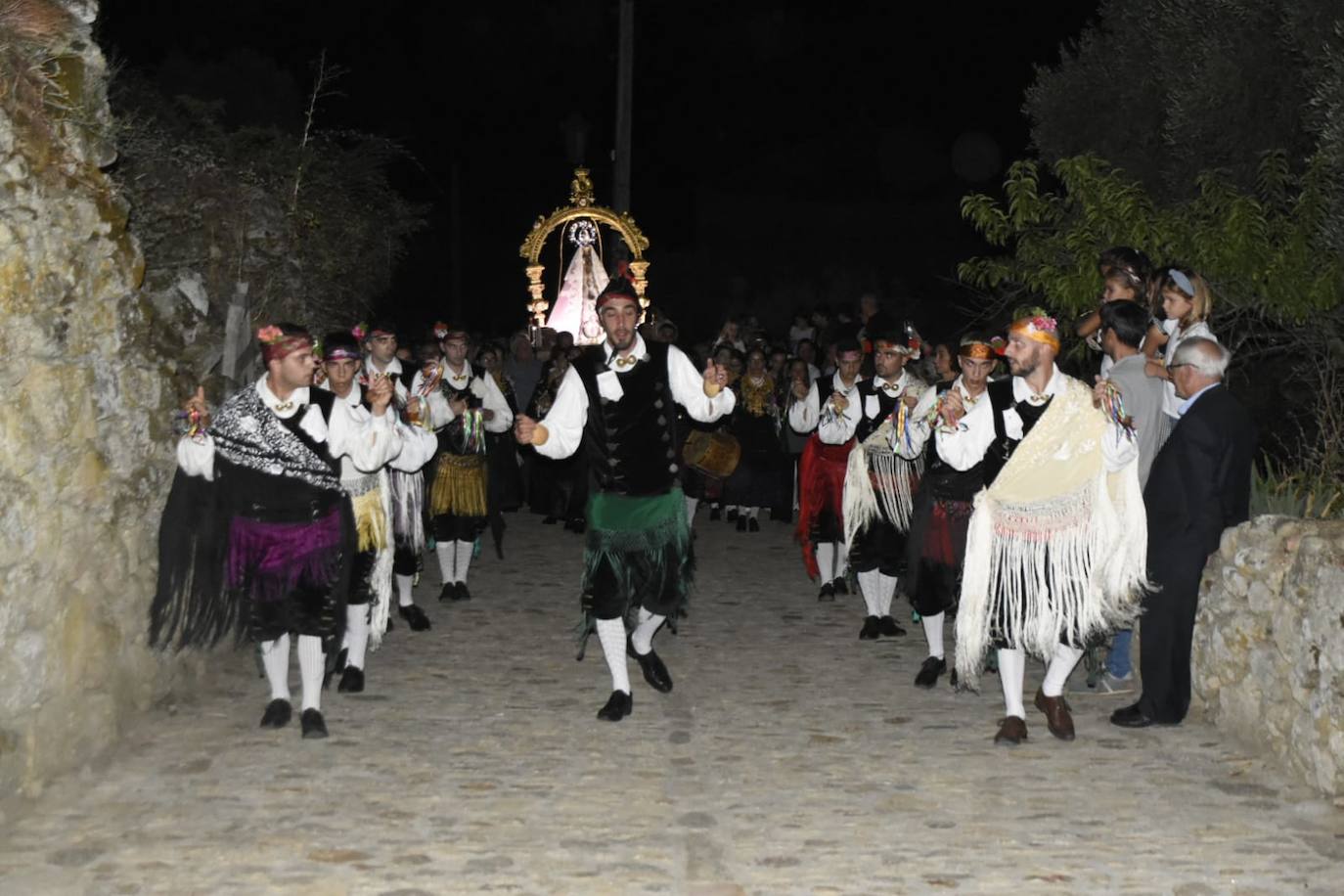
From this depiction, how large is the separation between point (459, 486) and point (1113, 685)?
4478 mm

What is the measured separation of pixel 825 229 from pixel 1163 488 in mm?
28011

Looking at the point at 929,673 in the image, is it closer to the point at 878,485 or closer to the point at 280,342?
the point at 878,485

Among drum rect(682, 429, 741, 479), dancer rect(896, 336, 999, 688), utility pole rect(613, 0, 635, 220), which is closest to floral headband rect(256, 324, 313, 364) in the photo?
dancer rect(896, 336, 999, 688)

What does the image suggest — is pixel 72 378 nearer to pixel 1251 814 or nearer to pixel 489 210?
pixel 1251 814

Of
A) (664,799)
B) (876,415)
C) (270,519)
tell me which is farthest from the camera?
(876,415)

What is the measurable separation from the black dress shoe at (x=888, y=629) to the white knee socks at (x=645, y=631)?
72.1 inches

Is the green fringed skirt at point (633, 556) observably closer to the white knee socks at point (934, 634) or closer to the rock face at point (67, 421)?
the white knee socks at point (934, 634)

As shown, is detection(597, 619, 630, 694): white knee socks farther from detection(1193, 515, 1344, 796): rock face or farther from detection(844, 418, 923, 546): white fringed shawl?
detection(1193, 515, 1344, 796): rock face

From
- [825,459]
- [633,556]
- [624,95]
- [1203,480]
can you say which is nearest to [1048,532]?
[1203,480]

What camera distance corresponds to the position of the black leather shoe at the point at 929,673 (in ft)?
24.7

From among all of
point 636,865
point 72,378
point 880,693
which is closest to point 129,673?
point 72,378

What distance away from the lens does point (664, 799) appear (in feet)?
18.6

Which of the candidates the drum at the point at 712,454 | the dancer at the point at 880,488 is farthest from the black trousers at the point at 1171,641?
the drum at the point at 712,454

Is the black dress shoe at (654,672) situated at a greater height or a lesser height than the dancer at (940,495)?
lesser
